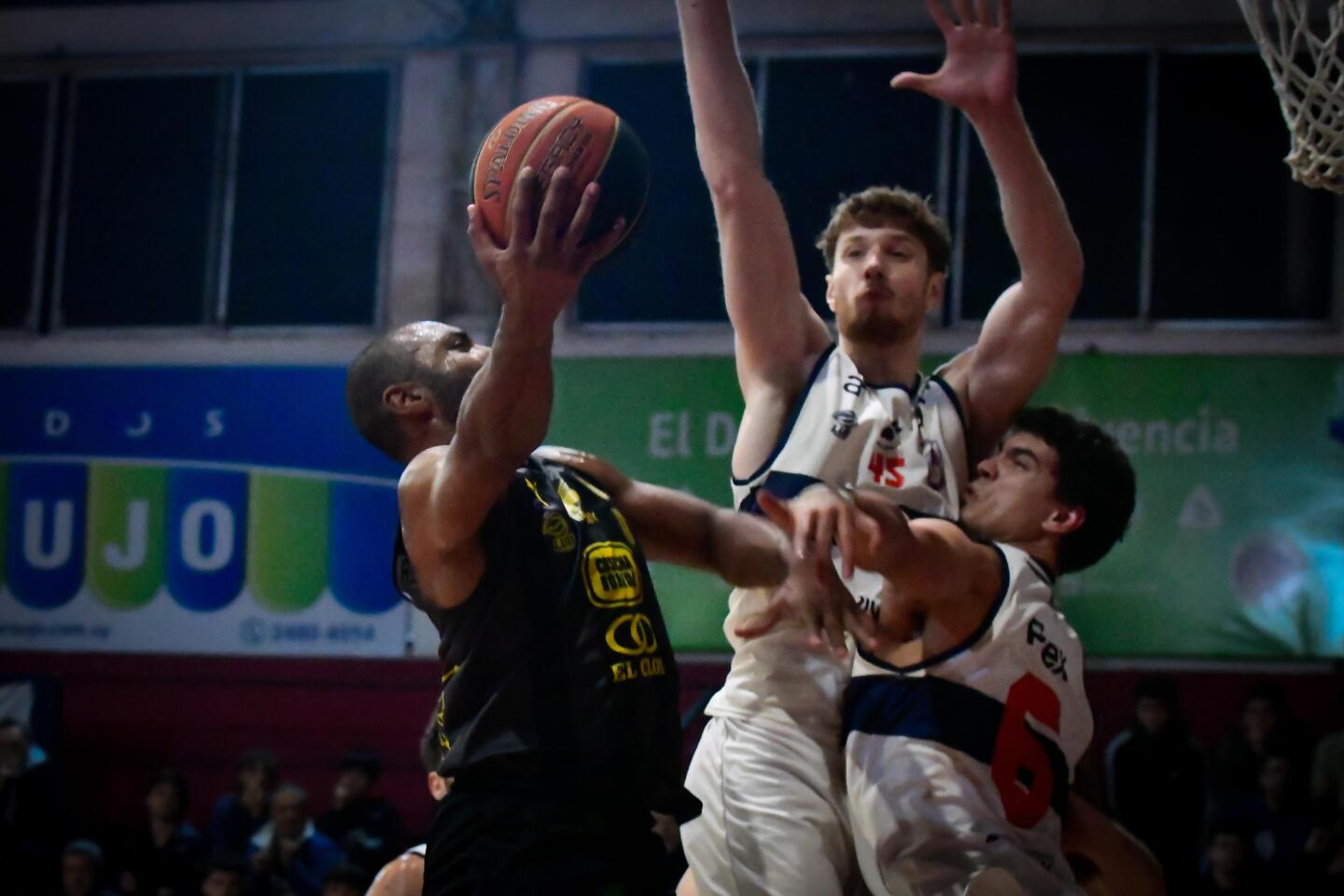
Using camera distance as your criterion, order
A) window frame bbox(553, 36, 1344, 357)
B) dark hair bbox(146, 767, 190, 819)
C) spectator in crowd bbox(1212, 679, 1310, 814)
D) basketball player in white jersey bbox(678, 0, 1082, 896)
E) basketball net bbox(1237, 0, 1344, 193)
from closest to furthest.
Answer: basketball player in white jersey bbox(678, 0, 1082, 896) < basketball net bbox(1237, 0, 1344, 193) < spectator in crowd bbox(1212, 679, 1310, 814) < dark hair bbox(146, 767, 190, 819) < window frame bbox(553, 36, 1344, 357)

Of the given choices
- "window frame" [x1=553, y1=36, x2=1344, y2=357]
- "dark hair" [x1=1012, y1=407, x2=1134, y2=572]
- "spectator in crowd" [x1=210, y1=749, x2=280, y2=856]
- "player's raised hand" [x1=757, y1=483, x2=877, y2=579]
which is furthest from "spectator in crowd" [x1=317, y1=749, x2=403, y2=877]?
"player's raised hand" [x1=757, y1=483, x2=877, y2=579]

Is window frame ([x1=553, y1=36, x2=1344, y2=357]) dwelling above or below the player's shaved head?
above

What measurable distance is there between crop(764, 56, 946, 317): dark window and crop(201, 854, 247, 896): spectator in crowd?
4.42 meters

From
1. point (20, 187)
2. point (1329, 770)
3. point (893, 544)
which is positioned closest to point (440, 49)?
point (20, 187)

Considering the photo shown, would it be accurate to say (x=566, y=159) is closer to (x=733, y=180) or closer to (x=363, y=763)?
(x=733, y=180)

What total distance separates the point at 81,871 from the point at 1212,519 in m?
6.01

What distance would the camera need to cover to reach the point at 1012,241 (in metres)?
3.49

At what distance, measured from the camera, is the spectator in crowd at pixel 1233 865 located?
686 centimetres

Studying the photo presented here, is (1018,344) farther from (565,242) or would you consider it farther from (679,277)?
(679,277)

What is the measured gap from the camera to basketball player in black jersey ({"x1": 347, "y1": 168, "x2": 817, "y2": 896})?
2.64 m

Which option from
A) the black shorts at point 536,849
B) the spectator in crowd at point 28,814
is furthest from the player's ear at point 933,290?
the spectator in crowd at point 28,814

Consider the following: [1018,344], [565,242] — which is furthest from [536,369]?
[1018,344]

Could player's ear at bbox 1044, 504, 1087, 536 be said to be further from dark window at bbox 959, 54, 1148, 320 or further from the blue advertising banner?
the blue advertising banner

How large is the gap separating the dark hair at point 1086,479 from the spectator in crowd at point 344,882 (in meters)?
4.42
